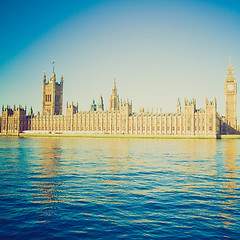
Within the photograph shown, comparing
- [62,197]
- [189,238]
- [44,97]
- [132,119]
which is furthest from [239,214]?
[44,97]

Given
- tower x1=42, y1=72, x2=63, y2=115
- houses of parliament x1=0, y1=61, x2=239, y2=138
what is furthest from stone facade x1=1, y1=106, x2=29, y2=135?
tower x1=42, y1=72, x2=63, y2=115

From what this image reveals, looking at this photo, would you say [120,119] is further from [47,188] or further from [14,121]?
[47,188]

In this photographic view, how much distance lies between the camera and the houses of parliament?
113688mm

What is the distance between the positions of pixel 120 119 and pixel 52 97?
6438 centimetres

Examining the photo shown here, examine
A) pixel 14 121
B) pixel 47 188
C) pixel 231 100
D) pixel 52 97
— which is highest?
pixel 52 97

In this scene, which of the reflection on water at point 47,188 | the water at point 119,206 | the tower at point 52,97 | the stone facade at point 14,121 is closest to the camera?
the water at point 119,206

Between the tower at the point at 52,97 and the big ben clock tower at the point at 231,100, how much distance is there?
109 metres

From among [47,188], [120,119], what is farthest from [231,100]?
[47,188]

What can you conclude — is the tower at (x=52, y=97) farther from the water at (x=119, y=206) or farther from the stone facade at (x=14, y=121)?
the water at (x=119, y=206)

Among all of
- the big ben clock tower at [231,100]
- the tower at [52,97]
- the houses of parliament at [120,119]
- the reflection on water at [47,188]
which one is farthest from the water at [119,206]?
the tower at [52,97]

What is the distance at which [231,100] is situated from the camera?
511 feet

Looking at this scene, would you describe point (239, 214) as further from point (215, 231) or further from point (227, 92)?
point (227, 92)

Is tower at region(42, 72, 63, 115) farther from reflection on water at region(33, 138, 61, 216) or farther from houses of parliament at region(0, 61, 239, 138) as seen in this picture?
reflection on water at region(33, 138, 61, 216)

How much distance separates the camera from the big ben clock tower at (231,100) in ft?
497
